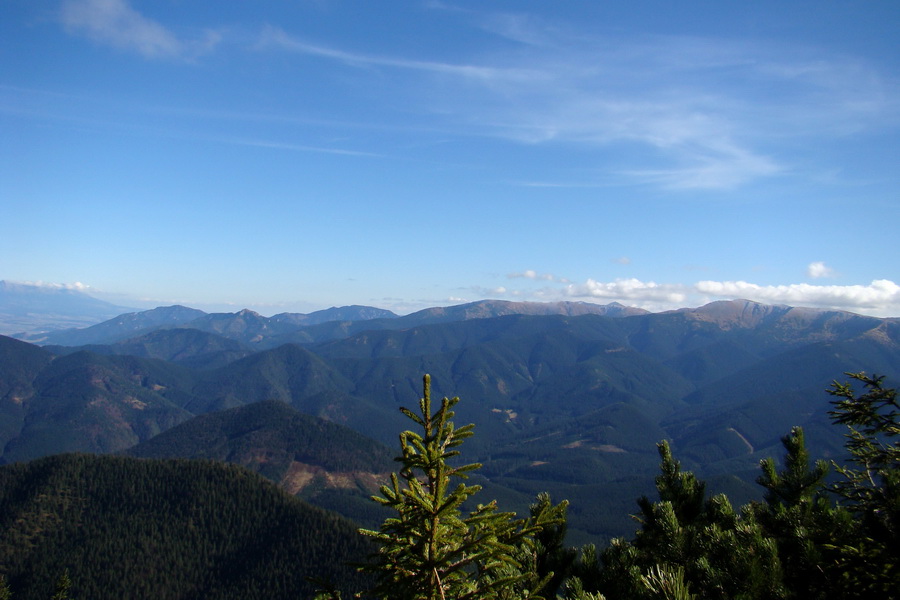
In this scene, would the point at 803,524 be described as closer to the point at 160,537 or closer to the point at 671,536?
Answer: the point at 671,536

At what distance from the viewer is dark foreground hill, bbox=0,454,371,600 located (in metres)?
162

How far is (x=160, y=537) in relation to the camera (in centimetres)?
18262

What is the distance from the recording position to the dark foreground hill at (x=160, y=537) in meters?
162

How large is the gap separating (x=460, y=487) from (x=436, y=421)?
983 mm

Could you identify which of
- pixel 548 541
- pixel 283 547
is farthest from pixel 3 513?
pixel 548 541

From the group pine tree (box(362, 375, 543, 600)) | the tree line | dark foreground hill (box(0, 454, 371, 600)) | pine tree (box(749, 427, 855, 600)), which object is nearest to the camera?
pine tree (box(362, 375, 543, 600))

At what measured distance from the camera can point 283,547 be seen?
173 metres

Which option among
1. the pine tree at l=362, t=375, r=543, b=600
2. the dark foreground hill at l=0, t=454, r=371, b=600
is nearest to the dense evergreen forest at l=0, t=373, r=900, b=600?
the pine tree at l=362, t=375, r=543, b=600

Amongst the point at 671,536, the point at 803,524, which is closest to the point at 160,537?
the point at 671,536

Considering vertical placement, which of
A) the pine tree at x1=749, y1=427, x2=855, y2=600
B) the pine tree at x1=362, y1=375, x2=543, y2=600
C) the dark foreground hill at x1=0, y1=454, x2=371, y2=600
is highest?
the pine tree at x1=362, y1=375, x2=543, y2=600

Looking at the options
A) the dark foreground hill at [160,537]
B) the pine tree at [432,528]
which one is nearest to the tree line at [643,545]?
the pine tree at [432,528]

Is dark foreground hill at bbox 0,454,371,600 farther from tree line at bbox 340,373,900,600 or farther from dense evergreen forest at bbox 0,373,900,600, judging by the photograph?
tree line at bbox 340,373,900,600

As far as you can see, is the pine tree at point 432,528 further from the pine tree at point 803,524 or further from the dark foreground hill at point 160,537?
the dark foreground hill at point 160,537

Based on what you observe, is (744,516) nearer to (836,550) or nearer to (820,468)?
(820,468)
